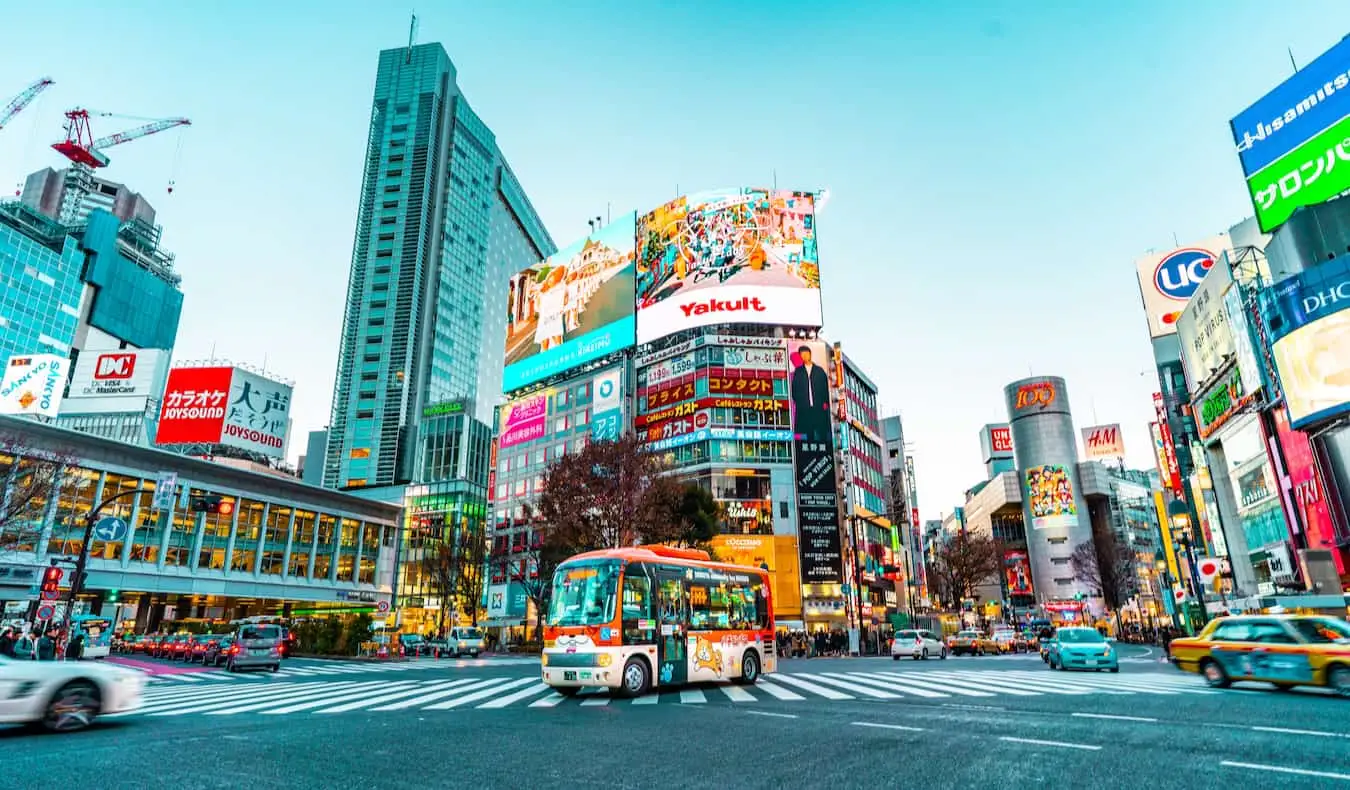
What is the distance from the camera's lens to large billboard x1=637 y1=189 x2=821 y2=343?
61.5 m

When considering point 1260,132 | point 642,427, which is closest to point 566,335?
point 642,427

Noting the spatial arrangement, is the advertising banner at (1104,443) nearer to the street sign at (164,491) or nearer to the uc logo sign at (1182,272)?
the uc logo sign at (1182,272)

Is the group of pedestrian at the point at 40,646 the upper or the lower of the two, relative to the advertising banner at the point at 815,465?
lower

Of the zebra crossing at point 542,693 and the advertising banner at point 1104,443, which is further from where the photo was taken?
the advertising banner at point 1104,443

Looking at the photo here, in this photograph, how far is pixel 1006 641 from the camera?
4444 cm

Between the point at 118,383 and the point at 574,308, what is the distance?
4308 cm

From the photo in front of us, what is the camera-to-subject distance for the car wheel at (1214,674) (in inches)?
548

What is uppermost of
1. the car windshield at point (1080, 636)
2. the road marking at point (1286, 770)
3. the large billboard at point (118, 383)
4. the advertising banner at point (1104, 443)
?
the advertising banner at point (1104, 443)

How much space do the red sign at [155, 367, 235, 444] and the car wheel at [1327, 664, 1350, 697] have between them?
67.1 metres

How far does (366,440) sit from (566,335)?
46781mm

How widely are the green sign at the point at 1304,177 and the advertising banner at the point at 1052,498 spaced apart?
86.3 metres

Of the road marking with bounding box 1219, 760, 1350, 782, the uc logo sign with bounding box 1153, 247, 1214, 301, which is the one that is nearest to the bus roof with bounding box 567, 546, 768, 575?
the road marking with bounding box 1219, 760, 1350, 782

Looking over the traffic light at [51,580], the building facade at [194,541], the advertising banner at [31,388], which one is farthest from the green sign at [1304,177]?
the advertising banner at [31,388]

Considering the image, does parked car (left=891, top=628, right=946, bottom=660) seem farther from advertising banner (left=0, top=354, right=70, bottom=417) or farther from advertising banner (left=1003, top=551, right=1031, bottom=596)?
advertising banner (left=1003, top=551, right=1031, bottom=596)
